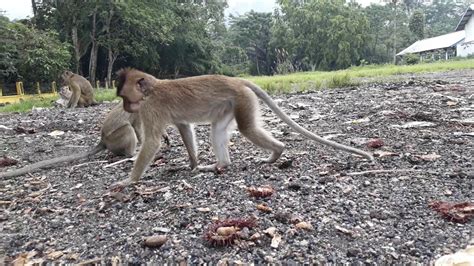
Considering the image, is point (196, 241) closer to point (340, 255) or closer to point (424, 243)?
point (340, 255)

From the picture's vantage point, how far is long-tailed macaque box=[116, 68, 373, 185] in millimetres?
4537

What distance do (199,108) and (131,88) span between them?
2.33 ft

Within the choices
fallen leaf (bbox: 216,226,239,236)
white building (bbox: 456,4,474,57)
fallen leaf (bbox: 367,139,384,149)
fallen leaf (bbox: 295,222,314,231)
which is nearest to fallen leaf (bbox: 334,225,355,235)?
fallen leaf (bbox: 295,222,314,231)

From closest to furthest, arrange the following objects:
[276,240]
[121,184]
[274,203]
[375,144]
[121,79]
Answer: [276,240], [274,203], [121,184], [121,79], [375,144]

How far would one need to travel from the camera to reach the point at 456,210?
3223 mm

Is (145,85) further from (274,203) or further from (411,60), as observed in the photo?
(411,60)

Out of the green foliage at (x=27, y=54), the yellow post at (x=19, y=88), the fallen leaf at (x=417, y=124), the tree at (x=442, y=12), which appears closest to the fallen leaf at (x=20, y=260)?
the fallen leaf at (x=417, y=124)

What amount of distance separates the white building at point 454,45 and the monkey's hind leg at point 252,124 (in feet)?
163

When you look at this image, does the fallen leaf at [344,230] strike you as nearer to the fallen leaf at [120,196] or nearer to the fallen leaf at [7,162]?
the fallen leaf at [120,196]

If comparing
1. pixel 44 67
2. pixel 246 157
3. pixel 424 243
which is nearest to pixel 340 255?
pixel 424 243

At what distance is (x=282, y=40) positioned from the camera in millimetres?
56406

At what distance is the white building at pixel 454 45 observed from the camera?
50469mm

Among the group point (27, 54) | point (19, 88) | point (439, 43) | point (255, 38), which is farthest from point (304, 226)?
point (255, 38)

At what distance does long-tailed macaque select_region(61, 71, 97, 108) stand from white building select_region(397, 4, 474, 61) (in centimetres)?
4463
